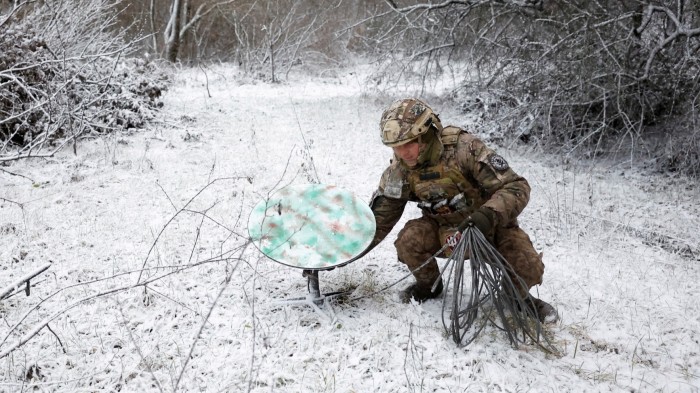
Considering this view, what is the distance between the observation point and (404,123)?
279 centimetres

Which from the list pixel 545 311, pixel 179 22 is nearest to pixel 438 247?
pixel 545 311

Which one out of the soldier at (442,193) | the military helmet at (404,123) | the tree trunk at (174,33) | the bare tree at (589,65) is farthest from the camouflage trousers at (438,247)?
the tree trunk at (174,33)

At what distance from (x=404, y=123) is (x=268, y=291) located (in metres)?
1.42

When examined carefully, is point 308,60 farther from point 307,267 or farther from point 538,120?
point 307,267

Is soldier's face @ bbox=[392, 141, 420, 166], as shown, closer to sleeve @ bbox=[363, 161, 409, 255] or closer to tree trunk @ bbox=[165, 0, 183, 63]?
sleeve @ bbox=[363, 161, 409, 255]

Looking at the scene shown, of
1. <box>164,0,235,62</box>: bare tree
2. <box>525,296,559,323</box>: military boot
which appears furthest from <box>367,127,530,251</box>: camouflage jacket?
<box>164,0,235,62</box>: bare tree

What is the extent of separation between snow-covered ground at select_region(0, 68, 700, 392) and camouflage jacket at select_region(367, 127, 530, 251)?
0.58 m

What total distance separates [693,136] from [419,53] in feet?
13.1

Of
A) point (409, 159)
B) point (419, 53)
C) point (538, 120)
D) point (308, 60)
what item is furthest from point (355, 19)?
point (409, 159)

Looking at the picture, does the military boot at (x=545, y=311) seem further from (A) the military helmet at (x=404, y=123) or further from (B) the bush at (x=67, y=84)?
(B) the bush at (x=67, y=84)

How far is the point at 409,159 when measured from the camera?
295 cm

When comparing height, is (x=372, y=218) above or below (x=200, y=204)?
above

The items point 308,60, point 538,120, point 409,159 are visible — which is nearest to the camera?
point 409,159

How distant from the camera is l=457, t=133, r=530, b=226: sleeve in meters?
2.69
